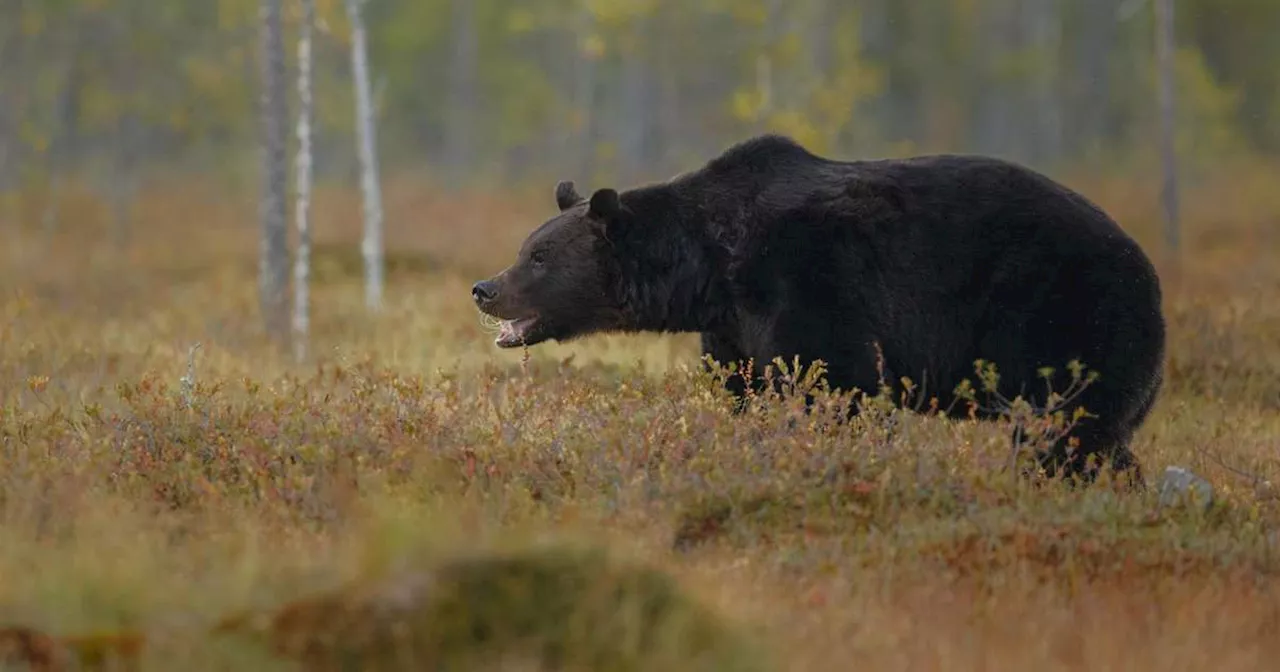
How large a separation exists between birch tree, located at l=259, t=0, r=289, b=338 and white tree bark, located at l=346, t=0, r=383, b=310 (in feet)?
6.81

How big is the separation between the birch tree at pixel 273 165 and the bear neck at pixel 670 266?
26.3 ft

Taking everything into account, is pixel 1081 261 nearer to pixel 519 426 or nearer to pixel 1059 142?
pixel 519 426

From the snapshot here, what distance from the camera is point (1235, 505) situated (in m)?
7.20

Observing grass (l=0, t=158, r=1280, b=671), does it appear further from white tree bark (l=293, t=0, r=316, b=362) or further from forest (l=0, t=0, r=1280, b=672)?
white tree bark (l=293, t=0, r=316, b=362)

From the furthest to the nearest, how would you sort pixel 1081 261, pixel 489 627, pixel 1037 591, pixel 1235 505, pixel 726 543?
pixel 1081 261
pixel 1235 505
pixel 726 543
pixel 1037 591
pixel 489 627

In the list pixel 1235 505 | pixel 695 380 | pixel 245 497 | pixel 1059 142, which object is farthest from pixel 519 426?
pixel 1059 142

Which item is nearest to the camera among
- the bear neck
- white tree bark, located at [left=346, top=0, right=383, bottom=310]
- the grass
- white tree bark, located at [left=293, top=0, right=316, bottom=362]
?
the grass

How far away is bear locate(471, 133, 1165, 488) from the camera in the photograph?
7.87m

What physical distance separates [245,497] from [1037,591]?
3433 millimetres

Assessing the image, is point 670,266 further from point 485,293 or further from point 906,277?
point 906,277

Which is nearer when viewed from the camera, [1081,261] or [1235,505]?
[1235,505]

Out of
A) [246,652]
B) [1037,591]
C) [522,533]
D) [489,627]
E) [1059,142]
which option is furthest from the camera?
[1059,142]

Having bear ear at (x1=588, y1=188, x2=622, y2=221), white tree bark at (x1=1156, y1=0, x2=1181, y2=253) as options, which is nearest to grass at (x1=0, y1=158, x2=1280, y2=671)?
bear ear at (x1=588, y1=188, x2=622, y2=221)

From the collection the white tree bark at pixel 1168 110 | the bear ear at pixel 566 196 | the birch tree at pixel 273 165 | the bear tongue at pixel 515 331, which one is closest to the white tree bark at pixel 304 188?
the birch tree at pixel 273 165
